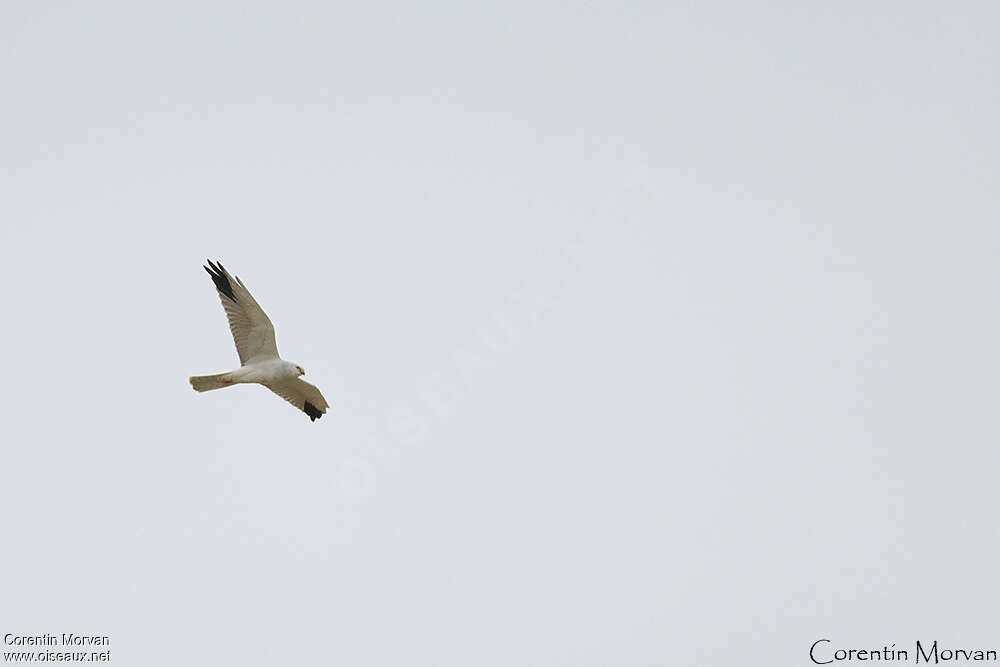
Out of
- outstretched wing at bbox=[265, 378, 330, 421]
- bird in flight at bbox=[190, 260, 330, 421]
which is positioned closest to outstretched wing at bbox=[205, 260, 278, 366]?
bird in flight at bbox=[190, 260, 330, 421]

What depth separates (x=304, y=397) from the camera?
2616cm

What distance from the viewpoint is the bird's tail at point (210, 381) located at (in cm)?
2383

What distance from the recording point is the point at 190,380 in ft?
78.2

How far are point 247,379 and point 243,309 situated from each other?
1181mm

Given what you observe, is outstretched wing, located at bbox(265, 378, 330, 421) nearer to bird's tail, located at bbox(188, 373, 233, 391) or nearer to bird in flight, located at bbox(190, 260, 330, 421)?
bird in flight, located at bbox(190, 260, 330, 421)

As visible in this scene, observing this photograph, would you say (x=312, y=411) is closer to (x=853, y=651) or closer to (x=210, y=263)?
(x=210, y=263)

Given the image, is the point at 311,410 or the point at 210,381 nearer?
the point at 210,381

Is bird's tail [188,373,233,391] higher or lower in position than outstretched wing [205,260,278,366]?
lower

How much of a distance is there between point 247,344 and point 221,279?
1.26m

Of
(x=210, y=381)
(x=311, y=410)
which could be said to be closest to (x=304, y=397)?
(x=311, y=410)

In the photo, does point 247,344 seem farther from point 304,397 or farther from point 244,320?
point 304,397

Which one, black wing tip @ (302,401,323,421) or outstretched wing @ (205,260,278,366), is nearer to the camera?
outstretched wing @ (205,260,278,366)

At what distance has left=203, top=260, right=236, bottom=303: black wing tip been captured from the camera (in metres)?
24.1

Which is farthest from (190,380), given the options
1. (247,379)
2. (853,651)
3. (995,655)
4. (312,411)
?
(995,655)
